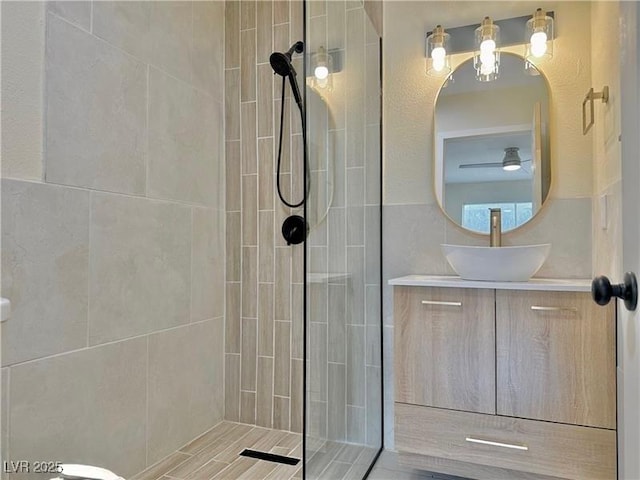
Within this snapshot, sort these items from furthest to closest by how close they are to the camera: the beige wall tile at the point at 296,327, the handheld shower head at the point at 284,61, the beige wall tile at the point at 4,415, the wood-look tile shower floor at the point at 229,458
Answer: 1. the beige wall tile at the point at 296,327
2. the handheld shower head at the point at 284,61
3. the wood-look tile shower floor at the point at 229,458
4. the beige wall tile at the point at 4,415

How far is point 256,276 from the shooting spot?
2496mm

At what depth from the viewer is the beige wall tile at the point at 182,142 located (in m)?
2.01

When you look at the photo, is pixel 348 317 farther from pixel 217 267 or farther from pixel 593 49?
pixel 593 49

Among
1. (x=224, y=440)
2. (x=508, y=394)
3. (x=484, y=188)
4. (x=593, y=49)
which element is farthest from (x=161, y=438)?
(x=593, y=49)

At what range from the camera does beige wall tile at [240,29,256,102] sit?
251 cm

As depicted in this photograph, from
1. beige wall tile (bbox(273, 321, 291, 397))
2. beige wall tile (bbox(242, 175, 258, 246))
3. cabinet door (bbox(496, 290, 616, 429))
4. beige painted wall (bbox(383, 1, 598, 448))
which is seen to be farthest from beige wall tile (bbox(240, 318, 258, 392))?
cabinet door (bbox(496, 290, 616, 429))

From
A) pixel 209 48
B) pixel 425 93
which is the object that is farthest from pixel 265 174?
pixel 425 93

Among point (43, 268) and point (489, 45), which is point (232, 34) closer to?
point (489, 45)

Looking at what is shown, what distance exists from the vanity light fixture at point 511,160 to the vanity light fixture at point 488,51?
381 mm

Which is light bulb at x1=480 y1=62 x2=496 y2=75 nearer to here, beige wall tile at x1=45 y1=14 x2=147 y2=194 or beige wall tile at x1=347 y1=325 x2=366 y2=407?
beige wall tile at x1=347 y1=325 x2=366 y2=407

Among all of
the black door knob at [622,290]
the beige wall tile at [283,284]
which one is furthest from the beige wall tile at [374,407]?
the black door knob at [622,290]

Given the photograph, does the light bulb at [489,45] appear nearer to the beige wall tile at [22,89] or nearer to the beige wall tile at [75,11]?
the beige wall tile at [75,11]

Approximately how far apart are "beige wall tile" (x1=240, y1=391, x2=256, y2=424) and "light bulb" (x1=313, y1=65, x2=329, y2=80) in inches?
73.5

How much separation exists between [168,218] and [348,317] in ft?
3.48
